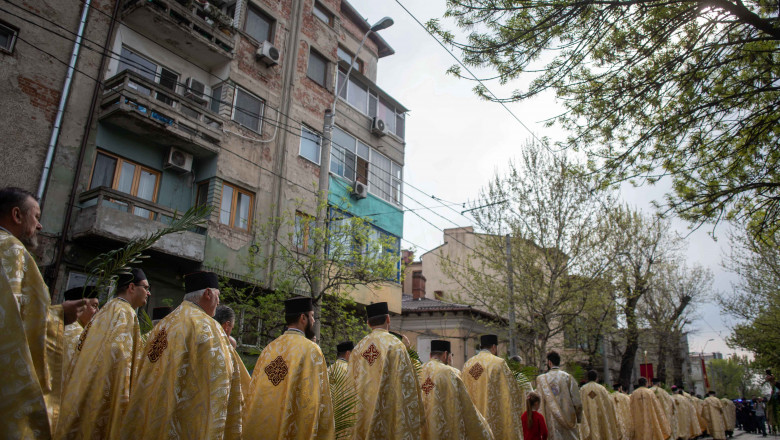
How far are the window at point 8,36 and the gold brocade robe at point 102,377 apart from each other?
37.4 ft

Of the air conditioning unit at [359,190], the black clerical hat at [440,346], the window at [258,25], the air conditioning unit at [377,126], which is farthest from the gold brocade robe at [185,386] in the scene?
the air conditioning unit at [377,126]

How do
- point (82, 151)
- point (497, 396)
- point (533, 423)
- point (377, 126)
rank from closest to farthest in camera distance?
point (497, 396) < point (533, 423) < point (82, 151) < point (377, 126)

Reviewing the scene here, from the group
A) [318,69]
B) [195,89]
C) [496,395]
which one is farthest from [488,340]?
[318,69]

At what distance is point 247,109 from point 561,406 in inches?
520

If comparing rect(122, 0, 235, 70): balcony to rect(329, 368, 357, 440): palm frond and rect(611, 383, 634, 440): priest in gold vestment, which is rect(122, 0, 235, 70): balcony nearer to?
rect(329, 368, 357, 440): palm frond

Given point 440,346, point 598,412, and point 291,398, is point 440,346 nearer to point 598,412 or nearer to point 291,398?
point 291,398

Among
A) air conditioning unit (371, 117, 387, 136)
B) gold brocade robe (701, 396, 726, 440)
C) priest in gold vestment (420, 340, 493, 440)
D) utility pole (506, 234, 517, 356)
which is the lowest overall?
gold brocade robe (701, 396, 726, 440)

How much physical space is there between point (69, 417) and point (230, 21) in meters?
15.8

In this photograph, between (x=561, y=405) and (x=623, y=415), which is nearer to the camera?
(x=561, y=405)

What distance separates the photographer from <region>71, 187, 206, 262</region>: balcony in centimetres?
1256

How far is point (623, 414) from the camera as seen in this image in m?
16.0

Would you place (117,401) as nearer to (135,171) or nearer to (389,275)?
(389,275)

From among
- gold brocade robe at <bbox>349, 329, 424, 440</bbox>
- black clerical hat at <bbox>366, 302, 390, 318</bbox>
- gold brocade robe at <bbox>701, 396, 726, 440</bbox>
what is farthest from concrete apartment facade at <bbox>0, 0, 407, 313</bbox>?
gold brocade robe at <bbox>701, 396, 726, 440</bbox>

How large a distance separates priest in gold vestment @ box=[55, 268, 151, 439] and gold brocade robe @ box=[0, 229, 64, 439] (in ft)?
2.47
